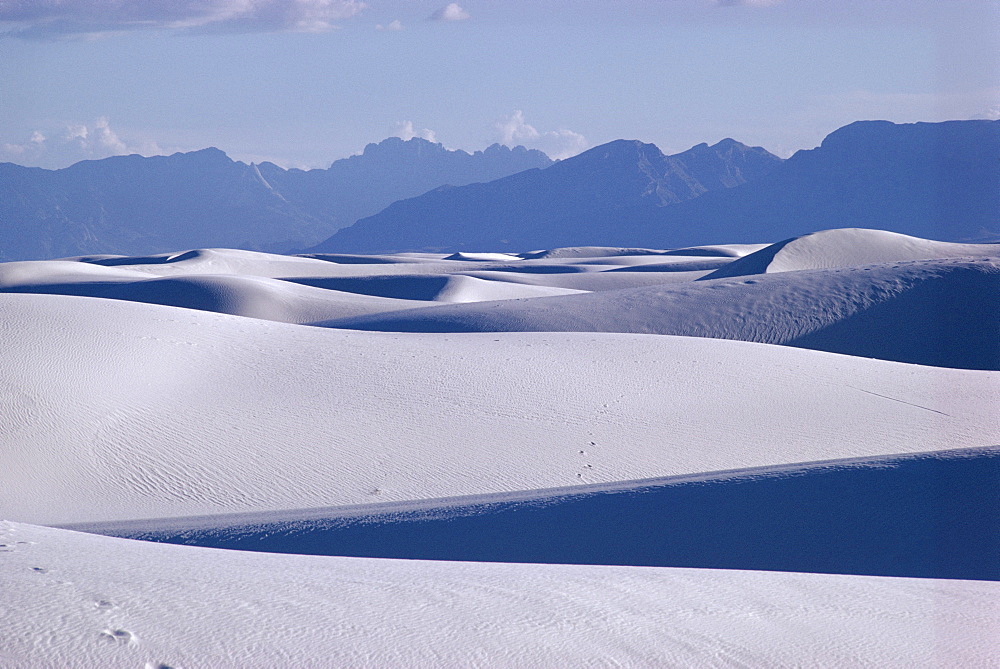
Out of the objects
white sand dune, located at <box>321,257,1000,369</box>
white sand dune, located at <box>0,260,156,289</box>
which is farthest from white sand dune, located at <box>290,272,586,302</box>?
white sand dune, located at <box>321,257,1000,369</box>

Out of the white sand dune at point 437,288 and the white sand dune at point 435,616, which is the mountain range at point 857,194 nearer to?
the white sand dune at point 437,288

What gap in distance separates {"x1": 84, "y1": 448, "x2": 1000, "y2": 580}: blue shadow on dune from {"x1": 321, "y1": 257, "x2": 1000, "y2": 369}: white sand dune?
38.1ft

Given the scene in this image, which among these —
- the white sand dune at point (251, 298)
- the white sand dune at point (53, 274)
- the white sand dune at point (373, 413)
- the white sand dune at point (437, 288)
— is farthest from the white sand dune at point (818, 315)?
the white sand dune at point (53, 274)

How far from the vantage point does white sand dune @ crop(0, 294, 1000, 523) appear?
24.2 ft

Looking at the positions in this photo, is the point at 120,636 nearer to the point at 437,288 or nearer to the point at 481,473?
the point at 481,473

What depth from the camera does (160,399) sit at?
8602mm

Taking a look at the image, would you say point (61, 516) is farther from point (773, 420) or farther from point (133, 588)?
point (773, 420)

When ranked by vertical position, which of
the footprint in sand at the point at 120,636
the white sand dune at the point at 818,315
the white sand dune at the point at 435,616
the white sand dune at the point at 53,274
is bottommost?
the white sand dune at the point at 818,315

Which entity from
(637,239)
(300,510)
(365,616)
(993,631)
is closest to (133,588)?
(365,616)

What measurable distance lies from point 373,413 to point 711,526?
13.4 feet

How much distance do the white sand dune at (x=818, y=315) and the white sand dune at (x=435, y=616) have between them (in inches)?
545

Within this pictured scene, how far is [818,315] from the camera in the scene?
18047mm

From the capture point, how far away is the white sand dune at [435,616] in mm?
2586

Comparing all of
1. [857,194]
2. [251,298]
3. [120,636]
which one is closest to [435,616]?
[120,636]
